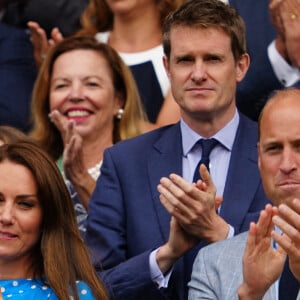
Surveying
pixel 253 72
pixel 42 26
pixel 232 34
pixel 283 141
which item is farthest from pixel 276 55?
pixel 42 26

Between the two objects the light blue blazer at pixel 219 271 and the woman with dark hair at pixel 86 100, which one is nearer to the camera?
the light blue blazer at pixel 219 271

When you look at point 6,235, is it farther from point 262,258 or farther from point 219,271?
point 262,258

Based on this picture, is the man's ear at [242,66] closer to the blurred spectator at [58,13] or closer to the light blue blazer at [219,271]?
the light blue blazer at [219,271]

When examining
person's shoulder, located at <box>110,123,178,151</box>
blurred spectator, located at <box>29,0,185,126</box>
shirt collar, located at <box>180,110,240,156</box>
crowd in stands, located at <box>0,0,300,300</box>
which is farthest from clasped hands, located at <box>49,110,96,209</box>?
shirt collar, located at <box>180,110,240,156</box>

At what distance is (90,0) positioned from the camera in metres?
7.71

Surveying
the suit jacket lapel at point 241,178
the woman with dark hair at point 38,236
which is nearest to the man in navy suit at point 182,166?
the suit jacket lapel at point 241,178

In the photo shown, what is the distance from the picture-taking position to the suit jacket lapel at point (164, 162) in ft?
19.3

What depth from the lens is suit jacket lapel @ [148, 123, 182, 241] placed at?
19.3ft

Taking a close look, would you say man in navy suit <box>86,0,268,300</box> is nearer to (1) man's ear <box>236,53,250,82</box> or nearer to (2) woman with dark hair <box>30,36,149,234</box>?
(1) man's ear <box>236,53,250,82</box>

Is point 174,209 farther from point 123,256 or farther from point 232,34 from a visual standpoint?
point 232,34

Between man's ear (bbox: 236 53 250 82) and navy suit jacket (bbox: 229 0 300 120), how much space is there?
14.4 inches

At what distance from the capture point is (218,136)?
6.00 m

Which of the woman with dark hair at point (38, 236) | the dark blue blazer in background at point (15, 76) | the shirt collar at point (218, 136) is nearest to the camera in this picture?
the woman with dark hair at point (38, 236)

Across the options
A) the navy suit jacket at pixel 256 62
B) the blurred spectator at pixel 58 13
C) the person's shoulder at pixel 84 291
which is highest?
the blurred spectator at pixel 58 13
